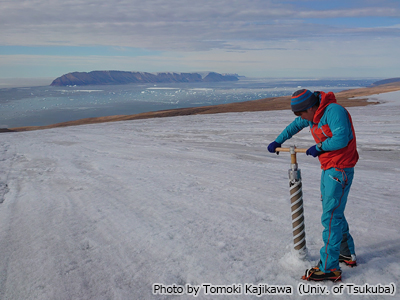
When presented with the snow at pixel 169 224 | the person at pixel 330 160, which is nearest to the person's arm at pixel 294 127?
the person at pixel 330 160

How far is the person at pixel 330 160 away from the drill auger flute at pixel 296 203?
22cm

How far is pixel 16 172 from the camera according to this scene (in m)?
8.17

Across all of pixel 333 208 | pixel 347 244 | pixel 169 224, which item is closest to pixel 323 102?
pixel 333 208

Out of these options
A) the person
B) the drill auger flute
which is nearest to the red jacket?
the person

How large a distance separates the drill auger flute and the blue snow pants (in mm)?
229

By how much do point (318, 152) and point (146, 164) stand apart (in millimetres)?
6606

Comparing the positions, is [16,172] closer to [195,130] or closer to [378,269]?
[378,269]

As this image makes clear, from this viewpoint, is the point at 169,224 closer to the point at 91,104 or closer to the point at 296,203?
the point at 296,203

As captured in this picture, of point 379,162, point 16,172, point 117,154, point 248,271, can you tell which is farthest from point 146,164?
point 379,162

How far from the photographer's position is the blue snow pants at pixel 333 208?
2965 millimetres

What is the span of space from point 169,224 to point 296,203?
2162 millimetres

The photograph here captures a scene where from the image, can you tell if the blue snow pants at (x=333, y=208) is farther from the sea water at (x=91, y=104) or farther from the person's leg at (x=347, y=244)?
the sea water at (x=91, y=104)

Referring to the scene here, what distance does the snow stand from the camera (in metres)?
3.36

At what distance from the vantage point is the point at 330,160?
299 centimetres
